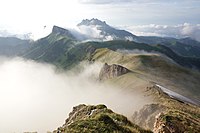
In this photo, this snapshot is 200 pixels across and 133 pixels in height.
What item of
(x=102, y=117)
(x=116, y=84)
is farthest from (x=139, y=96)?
(x=102, y=117)

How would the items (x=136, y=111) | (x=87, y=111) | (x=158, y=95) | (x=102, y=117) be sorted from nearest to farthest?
1. (x=102, y=117)
2. (x=87, y=111)
3. (x=136, y=111)
4. (x=158, y=95)

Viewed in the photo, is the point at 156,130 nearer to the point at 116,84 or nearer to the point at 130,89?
the point at 130,89

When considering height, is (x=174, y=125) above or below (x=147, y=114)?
above

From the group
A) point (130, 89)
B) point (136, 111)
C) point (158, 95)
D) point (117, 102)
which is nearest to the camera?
point (136, 111)

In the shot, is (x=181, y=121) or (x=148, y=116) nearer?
(x=181, y=121)

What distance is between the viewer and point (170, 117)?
182 feet

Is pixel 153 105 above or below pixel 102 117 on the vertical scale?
below

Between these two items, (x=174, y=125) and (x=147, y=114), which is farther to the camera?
(x=147, y=114)

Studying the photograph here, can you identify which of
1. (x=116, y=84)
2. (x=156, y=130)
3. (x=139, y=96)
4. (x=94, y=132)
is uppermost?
(x=94, y=132)

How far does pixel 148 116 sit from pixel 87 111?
36.8m

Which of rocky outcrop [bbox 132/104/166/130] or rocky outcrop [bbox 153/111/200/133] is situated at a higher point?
rocky outcrop [bbox 153/111/200/133]

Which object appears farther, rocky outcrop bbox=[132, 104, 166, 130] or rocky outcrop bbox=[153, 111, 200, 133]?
rocky outcrop bbox=[132, 104, 166, 130]

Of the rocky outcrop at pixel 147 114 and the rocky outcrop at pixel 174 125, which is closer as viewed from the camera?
the rocky outcrop at pixel 174 125

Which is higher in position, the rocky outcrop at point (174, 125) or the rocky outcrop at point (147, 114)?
the rocky outcrop at point (174, 125)
